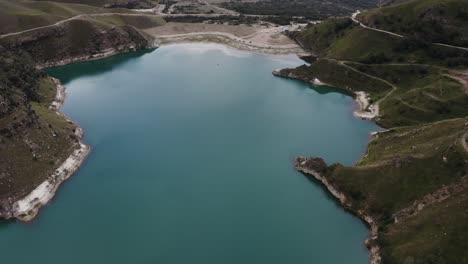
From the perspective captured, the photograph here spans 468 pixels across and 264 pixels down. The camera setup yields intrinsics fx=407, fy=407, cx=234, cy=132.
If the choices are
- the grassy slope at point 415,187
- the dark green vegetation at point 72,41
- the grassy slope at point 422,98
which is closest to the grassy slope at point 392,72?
the grassy slope at point 422,98

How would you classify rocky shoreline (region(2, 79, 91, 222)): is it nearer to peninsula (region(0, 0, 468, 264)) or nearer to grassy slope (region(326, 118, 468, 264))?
peninsula (region(0, 0, 468, 264))

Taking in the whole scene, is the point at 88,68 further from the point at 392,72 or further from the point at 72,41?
the point at 392,72

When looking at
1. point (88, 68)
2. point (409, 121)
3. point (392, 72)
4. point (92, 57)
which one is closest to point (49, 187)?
point (409, 121)

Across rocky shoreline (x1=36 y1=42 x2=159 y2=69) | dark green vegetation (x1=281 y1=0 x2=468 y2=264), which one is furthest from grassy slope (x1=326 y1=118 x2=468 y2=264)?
rocky shoreline (x1=36 y1=42 x2=159 y2=69)

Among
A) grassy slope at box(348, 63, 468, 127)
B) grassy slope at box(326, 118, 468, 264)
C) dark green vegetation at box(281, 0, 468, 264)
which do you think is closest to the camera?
grassy slope at box(326, 118, 468, 264)

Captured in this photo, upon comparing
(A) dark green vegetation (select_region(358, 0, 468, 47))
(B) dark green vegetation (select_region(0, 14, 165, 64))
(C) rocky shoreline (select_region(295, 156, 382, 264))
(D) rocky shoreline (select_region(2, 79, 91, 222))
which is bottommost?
(D) rocky shoreline (select_region(2, 79, 91, 222))

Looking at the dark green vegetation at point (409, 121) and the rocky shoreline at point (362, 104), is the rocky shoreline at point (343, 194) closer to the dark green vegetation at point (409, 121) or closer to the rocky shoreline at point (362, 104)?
the rocky shoreline at point (362, 104)

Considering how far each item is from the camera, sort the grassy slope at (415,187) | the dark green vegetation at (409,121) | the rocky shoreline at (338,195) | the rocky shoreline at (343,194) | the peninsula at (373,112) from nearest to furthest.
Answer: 1. the grassy slope at (415,187)
2. the dark green vegetation at (409,121)
3. the rocky shoreline at (338,195)
4. the rocky shoreline at (343,194)
5. the peninsula at (373,112)

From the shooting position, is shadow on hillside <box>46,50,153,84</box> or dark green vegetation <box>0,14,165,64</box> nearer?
shadow on hillside <box>46,50,153,84</box>
